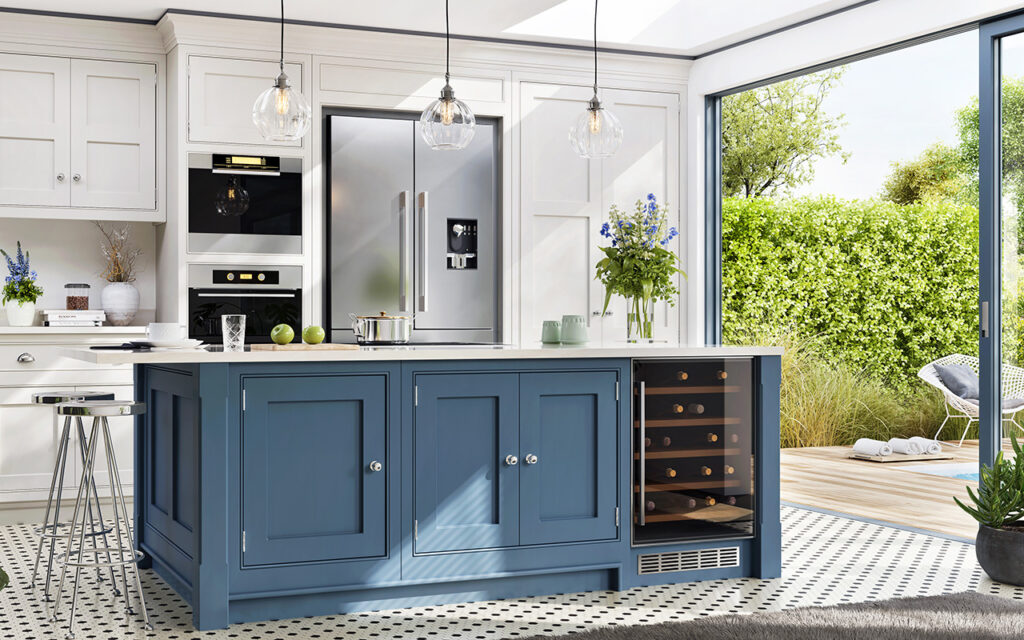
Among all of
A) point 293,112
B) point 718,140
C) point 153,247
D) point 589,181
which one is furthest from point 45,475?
point 718,140

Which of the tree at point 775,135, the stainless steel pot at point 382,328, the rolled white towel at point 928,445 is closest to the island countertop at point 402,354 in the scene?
the stainless steel pot at point 382,328

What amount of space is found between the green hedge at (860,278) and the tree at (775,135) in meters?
1.13

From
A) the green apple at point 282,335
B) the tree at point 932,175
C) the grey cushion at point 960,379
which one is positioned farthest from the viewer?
the tree at point 932,175

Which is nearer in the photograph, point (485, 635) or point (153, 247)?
point (485, 635)

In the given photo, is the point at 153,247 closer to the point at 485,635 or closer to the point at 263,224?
the point at 263,224

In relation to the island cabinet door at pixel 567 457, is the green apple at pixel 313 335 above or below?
above

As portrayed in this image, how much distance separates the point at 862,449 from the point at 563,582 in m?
4.84

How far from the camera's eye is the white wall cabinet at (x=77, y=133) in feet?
17.2

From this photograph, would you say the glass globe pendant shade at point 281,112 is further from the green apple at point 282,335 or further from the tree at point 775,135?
the tree at point 775,135

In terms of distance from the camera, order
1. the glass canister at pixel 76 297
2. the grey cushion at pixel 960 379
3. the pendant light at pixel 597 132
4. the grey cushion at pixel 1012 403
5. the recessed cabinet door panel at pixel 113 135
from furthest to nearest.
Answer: the grey cushion at pixel 960 379
the glass canister at pixel 76 297
the recessed cabinet door panel at pixel 113 135
the grey cushion at pixel 1012 403
the pendant light at pixel 597 132

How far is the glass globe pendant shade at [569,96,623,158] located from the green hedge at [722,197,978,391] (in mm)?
5342

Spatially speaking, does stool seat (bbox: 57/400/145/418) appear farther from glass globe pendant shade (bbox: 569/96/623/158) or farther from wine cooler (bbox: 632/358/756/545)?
glass globe pendant shade (bbox: 569/96/623/158)

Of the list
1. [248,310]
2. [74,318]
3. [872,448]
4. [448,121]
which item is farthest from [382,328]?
[872,448]

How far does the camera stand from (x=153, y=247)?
586 cm
